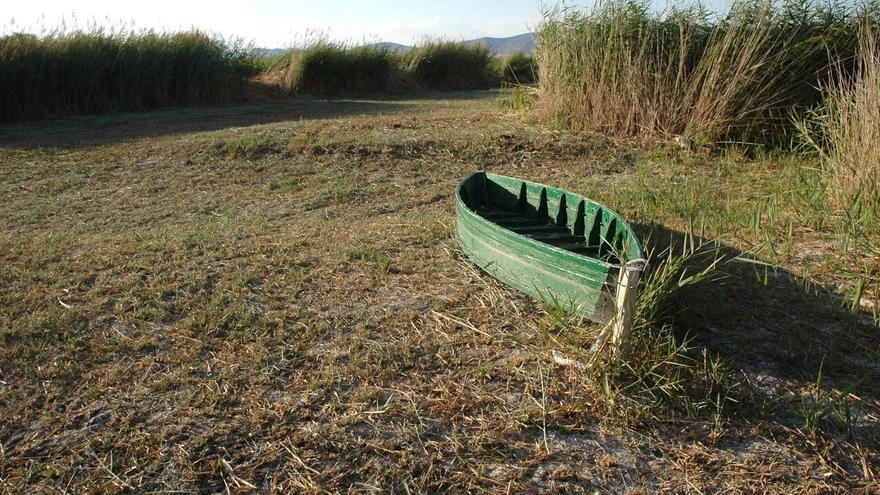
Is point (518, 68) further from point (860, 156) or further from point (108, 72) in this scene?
point (860, 156)

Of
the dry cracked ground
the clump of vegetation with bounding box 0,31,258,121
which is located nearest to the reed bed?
the clump of vegetation with bounding box 0,31,258,121

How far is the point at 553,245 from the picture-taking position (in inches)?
185

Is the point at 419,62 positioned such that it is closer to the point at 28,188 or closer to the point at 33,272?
the point at 28,188

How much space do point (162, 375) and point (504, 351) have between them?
1.68 meters

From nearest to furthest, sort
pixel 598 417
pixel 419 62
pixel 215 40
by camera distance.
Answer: pixel 598 417, pixel 215 40, pixel 419 62

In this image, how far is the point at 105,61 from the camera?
42.5ft

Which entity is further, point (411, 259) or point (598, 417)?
point (411, 259)

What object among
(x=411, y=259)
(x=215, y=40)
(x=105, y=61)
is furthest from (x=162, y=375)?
(x=215, y=40)

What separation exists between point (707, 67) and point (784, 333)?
17.2 feet

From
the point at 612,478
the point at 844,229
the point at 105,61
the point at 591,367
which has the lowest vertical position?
the point at 612,478

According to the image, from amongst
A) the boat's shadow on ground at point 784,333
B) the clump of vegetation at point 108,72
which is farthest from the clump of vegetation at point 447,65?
the boat's shadow on ground at point 784,333

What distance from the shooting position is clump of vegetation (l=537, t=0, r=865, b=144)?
319 inches

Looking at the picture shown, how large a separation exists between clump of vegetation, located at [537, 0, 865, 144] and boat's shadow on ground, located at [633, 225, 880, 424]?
4.36 m

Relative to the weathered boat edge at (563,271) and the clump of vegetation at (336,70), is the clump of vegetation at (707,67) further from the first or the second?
the clump of vegetation at (336,70)
